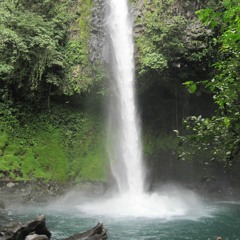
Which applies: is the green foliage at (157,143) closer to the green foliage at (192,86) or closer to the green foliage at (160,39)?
the green foliage at (160,39)

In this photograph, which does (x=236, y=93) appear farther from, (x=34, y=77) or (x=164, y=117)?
(x=164, y=117)

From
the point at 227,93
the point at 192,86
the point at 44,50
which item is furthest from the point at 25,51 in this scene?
the point at 192,86

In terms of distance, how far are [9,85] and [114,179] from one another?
7951mm

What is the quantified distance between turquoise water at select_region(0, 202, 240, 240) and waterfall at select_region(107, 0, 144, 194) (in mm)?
4593

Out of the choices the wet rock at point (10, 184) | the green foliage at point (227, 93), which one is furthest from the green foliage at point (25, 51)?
the green foliage at point (227, 93)

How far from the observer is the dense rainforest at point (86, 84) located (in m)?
17.6

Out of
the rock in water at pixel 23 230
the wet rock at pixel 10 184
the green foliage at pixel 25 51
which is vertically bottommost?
the rock in water at pixel 23 230

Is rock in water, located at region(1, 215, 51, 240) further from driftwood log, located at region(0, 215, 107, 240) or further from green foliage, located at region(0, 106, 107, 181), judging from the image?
green foliage, located at region(0, 106, 107, 181)

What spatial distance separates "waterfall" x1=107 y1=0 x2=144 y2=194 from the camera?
19.0 meters

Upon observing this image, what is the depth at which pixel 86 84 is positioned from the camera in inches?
763

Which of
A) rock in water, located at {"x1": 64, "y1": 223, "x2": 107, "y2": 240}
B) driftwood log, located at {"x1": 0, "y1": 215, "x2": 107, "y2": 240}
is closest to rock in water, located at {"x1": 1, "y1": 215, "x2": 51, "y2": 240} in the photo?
driftwood log, located at {"x1": 0, "y1": 215, "x2": 107, "y2": 240}

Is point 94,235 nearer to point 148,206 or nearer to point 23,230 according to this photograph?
point 23,230

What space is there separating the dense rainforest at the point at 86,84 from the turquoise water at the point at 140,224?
310cm

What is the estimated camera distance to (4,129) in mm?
18203
